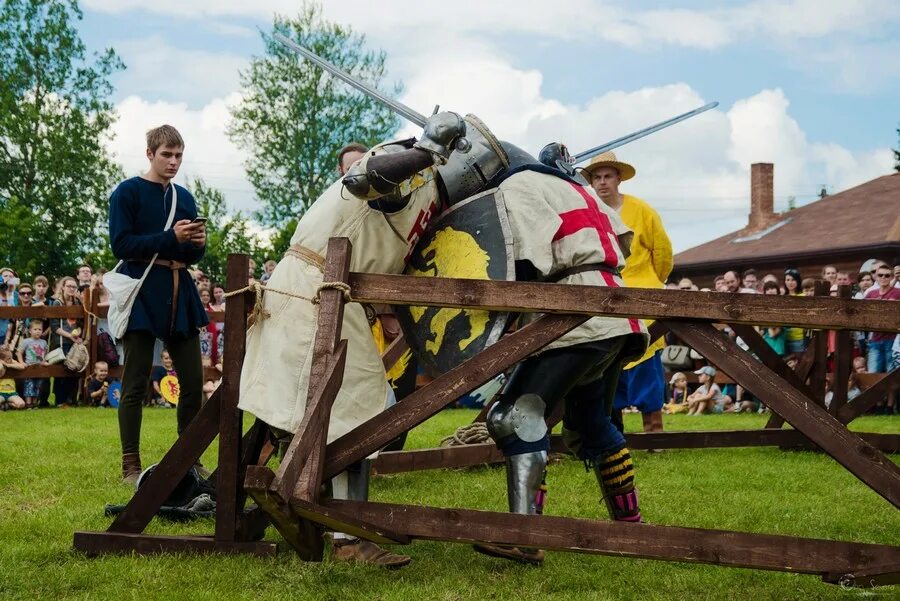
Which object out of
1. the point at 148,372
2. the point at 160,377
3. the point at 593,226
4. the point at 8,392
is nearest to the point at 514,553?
the point at 593,226

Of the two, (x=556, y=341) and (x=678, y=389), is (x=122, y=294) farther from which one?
(x=678, y=389)

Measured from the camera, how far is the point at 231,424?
3.86 meters

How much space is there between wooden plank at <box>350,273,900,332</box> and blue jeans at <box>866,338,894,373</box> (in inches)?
325

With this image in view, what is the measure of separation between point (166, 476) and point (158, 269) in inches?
57.9

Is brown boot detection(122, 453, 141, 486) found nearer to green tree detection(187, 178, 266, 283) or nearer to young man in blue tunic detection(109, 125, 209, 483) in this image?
young man in blue tunic detection(109, 125, 209, 483)

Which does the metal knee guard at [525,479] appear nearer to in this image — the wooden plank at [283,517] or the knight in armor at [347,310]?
the knight in armor at [347,310]

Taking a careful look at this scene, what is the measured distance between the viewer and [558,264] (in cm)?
385

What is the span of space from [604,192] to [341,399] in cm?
331

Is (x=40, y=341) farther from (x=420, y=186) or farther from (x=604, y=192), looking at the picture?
(x=420, y=186)

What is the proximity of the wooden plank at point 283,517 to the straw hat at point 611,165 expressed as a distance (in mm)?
3595

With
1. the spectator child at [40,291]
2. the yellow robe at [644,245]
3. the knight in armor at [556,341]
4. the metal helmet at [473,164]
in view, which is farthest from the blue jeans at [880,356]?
the spectator child at [40,291]

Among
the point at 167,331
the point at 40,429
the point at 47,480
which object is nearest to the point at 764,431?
the point at 167,331

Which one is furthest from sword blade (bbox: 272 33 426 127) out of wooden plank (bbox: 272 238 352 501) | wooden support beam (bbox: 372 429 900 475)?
wooden support beam (bbox: 372 429 900 475)

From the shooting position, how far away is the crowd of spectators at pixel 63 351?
11.4 meters
